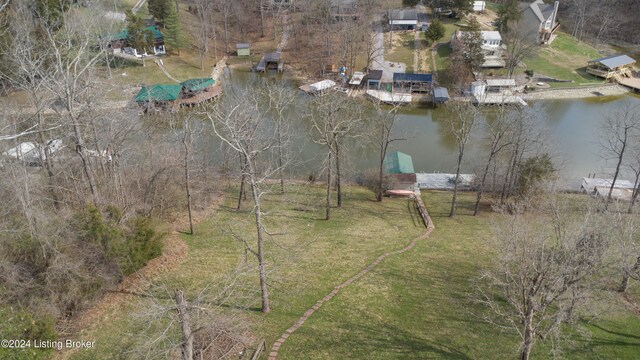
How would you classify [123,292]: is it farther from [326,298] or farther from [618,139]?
[618,139]

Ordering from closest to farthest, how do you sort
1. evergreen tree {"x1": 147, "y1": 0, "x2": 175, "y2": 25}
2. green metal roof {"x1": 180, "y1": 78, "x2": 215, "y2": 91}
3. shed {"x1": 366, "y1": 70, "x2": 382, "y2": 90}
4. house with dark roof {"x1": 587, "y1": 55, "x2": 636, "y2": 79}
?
green metal roof {"x1": 180, "y1": 78, "x2": 215, "y2": 91}
shed {"x1": 366, "y1": 70, "x2": 382, "y2": 90}
house with dark roof {"x1": 587, "y1": 55, "x2": 636, "y2": 79}
evergreen tree {"x1": 147, "y1": 0, "x2": 175, "y2": 25}

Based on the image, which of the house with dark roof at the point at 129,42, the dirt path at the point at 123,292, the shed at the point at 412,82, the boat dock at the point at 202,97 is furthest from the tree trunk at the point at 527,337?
the house with dark roof at the point at 129,42

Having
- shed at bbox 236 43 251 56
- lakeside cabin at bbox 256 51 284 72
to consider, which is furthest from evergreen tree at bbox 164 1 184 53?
lakeside cabin at bbox 256 51 284 72

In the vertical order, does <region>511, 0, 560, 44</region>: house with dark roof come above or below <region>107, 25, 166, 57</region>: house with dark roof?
above

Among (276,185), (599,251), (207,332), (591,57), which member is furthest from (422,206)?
(591,57)

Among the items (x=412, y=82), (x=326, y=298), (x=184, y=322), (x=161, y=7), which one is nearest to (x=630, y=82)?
(x=412, y=82)

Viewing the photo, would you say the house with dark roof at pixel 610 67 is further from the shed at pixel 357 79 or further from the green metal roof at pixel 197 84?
the green metal roof at pixel 197 84

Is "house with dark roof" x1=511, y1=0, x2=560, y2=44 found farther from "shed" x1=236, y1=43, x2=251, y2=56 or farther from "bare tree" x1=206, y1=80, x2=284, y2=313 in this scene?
"bare tree" x1=206, y1=80, x2=284, y2=313

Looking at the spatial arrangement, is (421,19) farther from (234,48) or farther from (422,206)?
(422,206)
